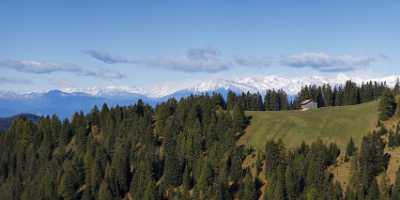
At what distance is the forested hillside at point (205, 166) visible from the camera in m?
137

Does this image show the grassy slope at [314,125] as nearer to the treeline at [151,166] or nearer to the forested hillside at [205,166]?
the forested hillside at [205,166]

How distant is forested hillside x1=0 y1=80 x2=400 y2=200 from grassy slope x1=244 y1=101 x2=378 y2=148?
17.9ft

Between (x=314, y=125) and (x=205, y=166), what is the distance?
159 ft

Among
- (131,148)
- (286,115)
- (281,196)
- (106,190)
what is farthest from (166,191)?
(286,115)

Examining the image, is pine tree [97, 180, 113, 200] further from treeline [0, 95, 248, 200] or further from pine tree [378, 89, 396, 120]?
pine tree [378, 89, 396, 120]

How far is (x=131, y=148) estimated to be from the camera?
184750mm

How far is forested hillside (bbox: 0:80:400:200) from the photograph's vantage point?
450ft

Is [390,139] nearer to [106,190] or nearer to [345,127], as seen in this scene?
[345,127]

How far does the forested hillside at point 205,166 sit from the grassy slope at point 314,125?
5443mm

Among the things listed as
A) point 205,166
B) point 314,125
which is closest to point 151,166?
point 205,166

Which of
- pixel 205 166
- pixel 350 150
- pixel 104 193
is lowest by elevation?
pixel 104 193

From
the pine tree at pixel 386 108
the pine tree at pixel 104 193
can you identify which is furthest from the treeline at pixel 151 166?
the pine tree at pixel 386 108

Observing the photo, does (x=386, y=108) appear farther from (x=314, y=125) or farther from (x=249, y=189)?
(x=249, y=189)

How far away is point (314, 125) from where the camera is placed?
593ft
